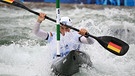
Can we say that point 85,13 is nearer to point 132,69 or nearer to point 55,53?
point 132,69

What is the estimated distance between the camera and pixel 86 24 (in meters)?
10.6

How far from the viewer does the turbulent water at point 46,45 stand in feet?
21.3

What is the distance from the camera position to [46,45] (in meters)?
8.80

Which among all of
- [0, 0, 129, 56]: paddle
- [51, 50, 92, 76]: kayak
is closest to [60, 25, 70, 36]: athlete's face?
[0, 0, 129, 56]: paddle

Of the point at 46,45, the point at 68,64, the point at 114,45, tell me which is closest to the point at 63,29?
the point at 68,64

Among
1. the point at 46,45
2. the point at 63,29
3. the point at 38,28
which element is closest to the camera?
the point at 38,28

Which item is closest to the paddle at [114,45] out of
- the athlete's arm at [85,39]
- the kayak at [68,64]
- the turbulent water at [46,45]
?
the athlete's arm at [85,39]

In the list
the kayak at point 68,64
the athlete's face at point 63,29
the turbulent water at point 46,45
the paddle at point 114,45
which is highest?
the athlete's face at point 63,29

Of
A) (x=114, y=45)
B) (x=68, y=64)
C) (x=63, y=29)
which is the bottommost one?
(x=68, y=64)

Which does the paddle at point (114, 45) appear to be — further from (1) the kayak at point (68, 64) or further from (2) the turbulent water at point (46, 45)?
(2) the turbulent water at point (46, 45)

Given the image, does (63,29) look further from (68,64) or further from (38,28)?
(68,64)

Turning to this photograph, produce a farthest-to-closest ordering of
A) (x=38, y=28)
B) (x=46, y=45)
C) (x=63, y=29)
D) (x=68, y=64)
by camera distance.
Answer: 1. (x=46, y=45)
2. (x=63, y=29)
3. (x=38, y=28)
4. (x=68, y=64)

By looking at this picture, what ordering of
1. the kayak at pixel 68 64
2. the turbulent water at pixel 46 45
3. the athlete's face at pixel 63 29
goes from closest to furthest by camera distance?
the kayak at pixel 68 64 < the athlete's face at pixel 63 29 < the turbulent water at pixel 46 45

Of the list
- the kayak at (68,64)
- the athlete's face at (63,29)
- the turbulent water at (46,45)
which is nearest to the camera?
the kayak at (68,64)
